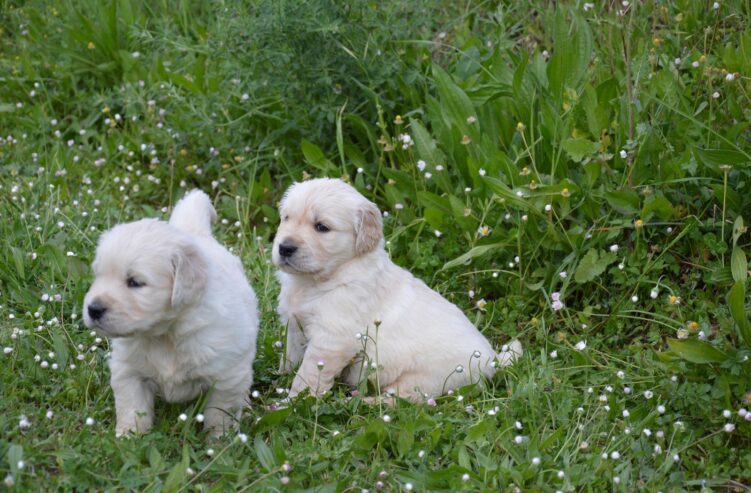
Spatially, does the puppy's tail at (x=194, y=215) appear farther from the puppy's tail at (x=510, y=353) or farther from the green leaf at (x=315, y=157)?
the puppy's tail at (x=510, y=353)

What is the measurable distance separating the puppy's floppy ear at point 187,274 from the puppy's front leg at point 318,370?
77 cm

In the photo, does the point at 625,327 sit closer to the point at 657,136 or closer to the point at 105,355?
the point at 657,136

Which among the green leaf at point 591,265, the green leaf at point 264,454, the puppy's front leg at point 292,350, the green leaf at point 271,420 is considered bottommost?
the puppy's front leg at point 292,350

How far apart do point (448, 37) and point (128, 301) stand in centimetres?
374

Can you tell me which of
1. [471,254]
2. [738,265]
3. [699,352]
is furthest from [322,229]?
[738,265]

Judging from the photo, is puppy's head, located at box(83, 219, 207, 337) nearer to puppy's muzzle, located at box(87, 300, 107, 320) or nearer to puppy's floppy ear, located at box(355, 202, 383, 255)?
puppy's muzzle, located at box(87, 300, 107, 320)

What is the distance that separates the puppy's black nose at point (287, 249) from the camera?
170 inches

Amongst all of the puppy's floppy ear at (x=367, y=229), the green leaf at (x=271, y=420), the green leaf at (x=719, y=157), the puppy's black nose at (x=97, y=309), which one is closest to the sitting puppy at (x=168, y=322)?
the puppy's black nose at (x=97, y=309)

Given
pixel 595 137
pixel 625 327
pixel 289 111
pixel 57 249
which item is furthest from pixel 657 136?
pixel 57 249

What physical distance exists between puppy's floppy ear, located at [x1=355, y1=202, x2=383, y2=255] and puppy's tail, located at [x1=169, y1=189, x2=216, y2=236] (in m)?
0.73

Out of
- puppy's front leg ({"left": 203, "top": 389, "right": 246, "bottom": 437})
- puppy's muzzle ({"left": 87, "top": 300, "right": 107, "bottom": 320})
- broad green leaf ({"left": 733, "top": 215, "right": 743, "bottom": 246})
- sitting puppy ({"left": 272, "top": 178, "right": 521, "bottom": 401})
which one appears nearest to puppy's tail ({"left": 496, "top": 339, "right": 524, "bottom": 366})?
sitting puppy ({"left": 272, "top": 178, "right": 521, "bottom": 401})

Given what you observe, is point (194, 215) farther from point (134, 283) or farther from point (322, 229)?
point (134, 283)

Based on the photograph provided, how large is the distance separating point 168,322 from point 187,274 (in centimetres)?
23

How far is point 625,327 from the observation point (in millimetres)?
4910
